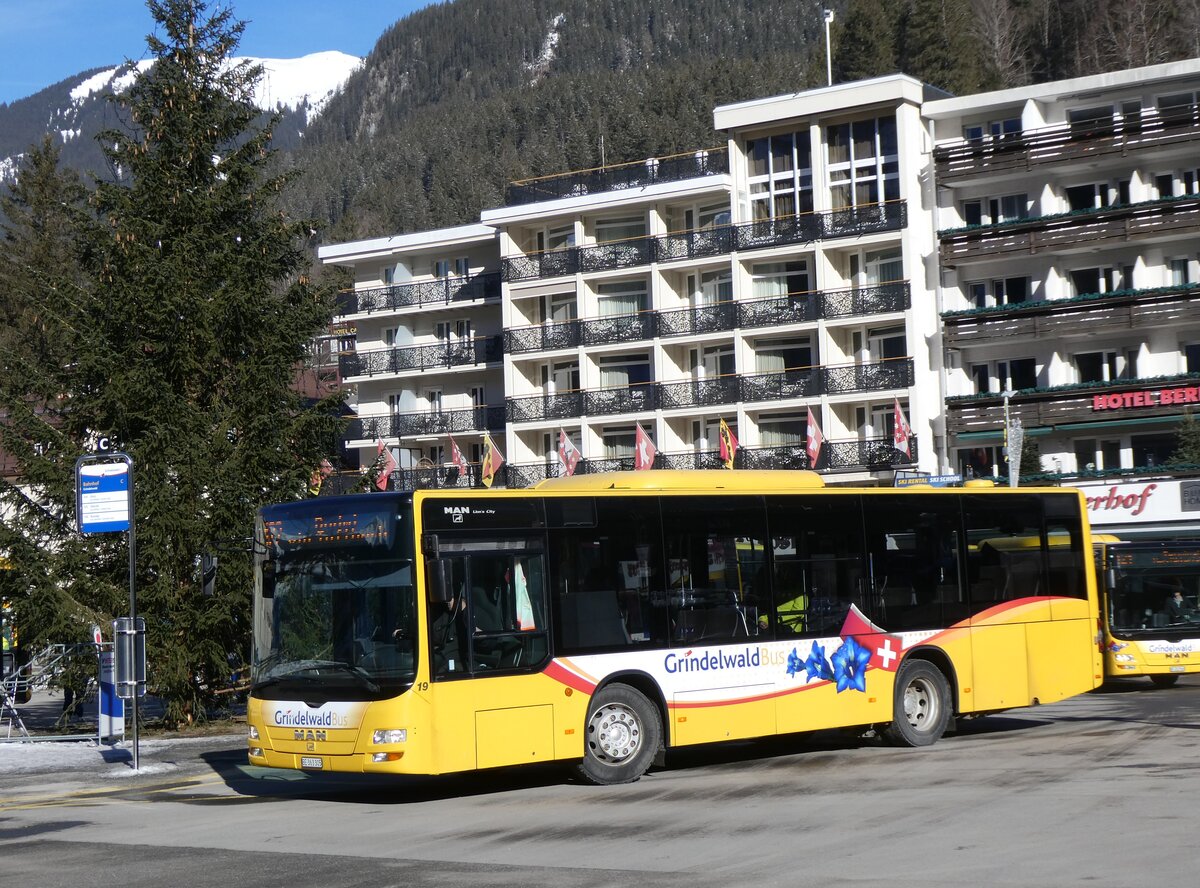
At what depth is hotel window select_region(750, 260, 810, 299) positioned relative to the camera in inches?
2424

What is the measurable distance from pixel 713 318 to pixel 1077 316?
1411 centimetres

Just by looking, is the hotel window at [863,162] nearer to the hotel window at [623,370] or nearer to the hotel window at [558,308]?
the hotel window at [623,370]

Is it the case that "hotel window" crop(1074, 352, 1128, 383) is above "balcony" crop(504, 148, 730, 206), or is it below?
below

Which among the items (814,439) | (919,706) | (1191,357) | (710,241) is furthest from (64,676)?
(710,241)

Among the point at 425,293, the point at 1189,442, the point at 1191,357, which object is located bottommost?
the point at 1189,442

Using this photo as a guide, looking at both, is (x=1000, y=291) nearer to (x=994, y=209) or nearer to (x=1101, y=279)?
(x=994, y=209)

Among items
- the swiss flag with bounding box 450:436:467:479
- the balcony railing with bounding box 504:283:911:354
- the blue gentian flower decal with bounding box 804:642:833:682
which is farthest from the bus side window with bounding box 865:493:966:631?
the swiss flag with bounding box 450:436:467:479

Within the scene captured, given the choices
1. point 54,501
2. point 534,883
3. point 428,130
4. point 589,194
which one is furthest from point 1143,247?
point 428,130

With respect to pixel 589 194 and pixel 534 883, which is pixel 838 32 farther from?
pixel 534 883

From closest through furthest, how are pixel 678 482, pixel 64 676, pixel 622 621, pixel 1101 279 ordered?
pixel 622 621 < pixel 678 482 < pixel 64 676 < pixel 1101 279

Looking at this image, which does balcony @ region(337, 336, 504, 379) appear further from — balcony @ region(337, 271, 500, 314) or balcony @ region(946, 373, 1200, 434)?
balcony @ region(946, 373, 1200, 434)

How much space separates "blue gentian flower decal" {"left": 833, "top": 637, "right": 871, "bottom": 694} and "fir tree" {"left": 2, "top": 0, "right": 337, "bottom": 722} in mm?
10623

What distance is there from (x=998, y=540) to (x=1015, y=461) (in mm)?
28020

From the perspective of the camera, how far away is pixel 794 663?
17.4 metres
